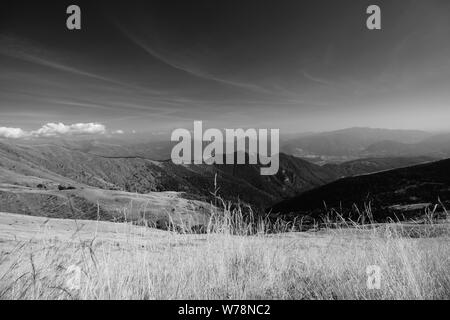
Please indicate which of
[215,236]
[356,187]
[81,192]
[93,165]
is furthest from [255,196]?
[215,236]

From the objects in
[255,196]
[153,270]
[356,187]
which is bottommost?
[255,196]

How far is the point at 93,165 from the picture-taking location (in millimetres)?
165250

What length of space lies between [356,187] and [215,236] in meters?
64.9
